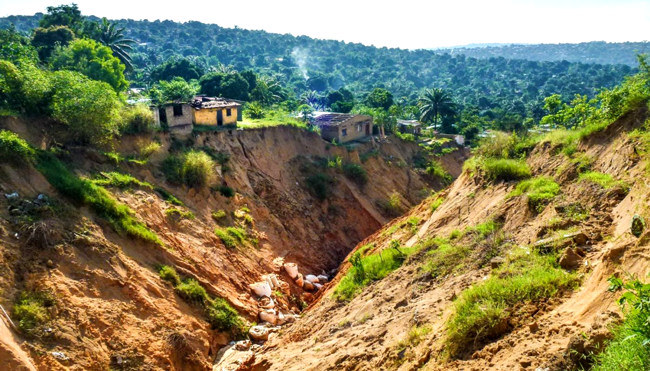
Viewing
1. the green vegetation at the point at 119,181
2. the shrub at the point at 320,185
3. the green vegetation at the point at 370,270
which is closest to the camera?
the green vegetation at the point at 370,270

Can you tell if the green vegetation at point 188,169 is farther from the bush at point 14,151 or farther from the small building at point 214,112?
the bush at point 14,151

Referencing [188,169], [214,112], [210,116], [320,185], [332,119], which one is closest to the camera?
[188,169]

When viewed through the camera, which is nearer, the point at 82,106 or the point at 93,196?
the point at 93,196

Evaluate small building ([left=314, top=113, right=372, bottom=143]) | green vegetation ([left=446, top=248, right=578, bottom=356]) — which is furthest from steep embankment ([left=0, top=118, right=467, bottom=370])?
green vegetation ([left=446, top=248, right=578, bottom=356])

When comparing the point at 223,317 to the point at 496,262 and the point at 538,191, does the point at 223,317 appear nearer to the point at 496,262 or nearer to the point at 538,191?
the point at 496,262

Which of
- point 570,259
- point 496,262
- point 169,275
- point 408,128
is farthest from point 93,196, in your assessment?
point 408,128

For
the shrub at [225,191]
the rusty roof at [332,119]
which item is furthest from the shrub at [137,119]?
the rusty roof at [332,119]

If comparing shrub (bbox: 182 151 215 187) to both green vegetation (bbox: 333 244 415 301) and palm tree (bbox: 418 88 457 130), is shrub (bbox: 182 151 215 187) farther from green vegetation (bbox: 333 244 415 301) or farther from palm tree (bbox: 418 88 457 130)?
palm tree (bbox: 418 88 457 130)
